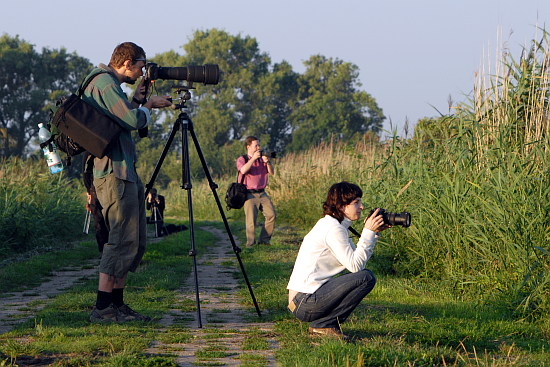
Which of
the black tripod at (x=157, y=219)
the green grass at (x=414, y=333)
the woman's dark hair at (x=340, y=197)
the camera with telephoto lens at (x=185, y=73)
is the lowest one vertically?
the green grass at (x=414, y=333)

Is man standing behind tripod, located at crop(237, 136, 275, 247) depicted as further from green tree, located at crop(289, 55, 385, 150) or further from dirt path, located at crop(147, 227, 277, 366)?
green tree, located at crop(289, 55, 385, 150)

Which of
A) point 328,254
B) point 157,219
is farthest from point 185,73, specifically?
point 157,219

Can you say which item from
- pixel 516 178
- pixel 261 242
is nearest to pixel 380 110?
pixel 261 242

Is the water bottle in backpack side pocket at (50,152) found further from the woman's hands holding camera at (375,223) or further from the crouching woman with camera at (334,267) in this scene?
the woman's hands holding camera at (375,223)

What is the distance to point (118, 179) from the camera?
5.82 metres

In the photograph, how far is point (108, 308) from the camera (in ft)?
19.6

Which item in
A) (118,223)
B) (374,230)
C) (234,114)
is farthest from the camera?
(234,114)

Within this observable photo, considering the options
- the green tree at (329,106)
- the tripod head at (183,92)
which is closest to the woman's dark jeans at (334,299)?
the tripod head at (183,92)

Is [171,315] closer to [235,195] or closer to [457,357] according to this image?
[457,357]

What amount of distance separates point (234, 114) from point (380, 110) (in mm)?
12229

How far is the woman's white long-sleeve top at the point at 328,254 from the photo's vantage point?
5.24 metres

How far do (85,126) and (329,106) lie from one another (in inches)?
2185

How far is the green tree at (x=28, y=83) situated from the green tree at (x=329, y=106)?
1722 cm

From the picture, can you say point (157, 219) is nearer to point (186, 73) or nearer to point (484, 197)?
point (484, 197)
